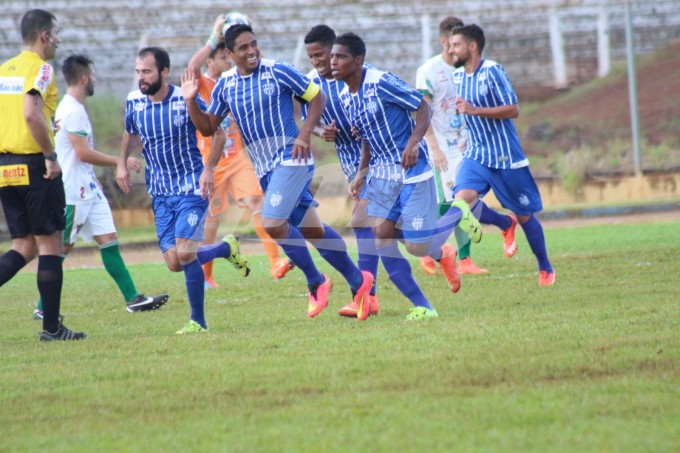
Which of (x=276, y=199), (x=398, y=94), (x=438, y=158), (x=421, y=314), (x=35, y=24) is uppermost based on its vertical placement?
(x=35, y=24)

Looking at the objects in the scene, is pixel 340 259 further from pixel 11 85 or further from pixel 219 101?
pixel 11 85

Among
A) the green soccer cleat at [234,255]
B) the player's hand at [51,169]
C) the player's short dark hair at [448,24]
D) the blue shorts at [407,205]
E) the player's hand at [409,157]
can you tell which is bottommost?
the green soccer cleat at [234,255]

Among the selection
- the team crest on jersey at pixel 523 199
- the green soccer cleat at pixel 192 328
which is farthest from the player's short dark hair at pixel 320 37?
the team crest on jersey at pixel 523 199

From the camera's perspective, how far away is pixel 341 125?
882 cm

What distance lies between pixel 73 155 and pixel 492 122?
3.98 m

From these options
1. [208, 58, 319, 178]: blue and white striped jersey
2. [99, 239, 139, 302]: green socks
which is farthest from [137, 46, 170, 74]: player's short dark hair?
[99, 239, 139, 302]: green socks

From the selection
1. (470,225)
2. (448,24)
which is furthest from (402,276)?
(448,24)

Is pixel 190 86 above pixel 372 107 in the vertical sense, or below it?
above

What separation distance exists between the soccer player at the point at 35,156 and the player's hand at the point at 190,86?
0.94 meters

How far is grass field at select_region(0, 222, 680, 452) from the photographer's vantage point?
4605 mm

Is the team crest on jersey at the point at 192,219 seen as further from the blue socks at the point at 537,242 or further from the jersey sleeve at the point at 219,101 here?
the blue socks at the point at 537,242

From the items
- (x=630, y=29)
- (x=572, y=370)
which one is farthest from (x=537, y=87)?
(x=572, y=370)

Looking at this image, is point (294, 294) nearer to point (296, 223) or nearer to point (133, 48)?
point (296, 223)

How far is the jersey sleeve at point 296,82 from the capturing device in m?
8.20
